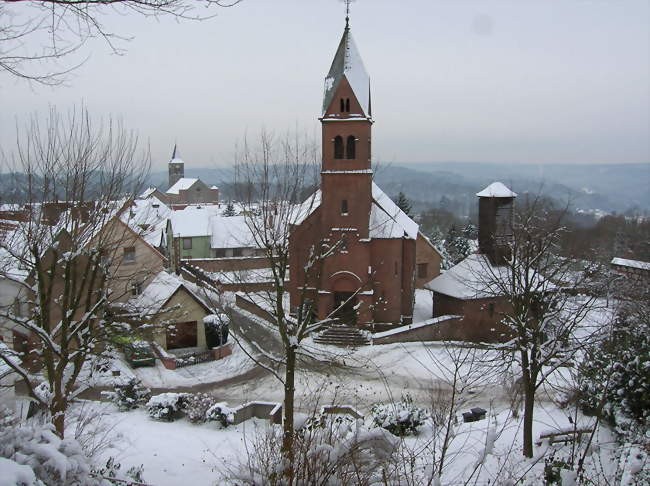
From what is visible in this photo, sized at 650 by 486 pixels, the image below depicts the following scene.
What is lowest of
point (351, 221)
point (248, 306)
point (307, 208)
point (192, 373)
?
point (192, 373)

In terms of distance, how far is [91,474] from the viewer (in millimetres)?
6082

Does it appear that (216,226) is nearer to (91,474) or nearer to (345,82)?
(345,82)

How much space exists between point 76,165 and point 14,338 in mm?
12523

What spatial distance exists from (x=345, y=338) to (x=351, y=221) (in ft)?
18.6

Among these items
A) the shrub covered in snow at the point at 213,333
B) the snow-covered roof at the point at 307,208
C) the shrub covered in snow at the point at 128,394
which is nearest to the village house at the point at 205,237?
the shrub covered in snow at the point at 213,333

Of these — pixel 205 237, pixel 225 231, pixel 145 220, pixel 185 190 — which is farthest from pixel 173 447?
pixel 185 190

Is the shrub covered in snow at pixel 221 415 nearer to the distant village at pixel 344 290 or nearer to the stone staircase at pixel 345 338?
the distant village at pixel 344 290

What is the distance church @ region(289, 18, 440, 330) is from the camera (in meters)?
24.1

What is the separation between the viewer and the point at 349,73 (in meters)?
23.9

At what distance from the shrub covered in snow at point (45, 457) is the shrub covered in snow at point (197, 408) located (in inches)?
400

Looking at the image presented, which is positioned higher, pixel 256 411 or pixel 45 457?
pixel 45 457

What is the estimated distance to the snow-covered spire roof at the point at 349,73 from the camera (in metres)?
23.9

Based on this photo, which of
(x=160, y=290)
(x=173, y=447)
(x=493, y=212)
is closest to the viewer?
(x=173, y=447)

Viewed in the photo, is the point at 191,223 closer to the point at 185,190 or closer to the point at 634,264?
the point at 634,264
